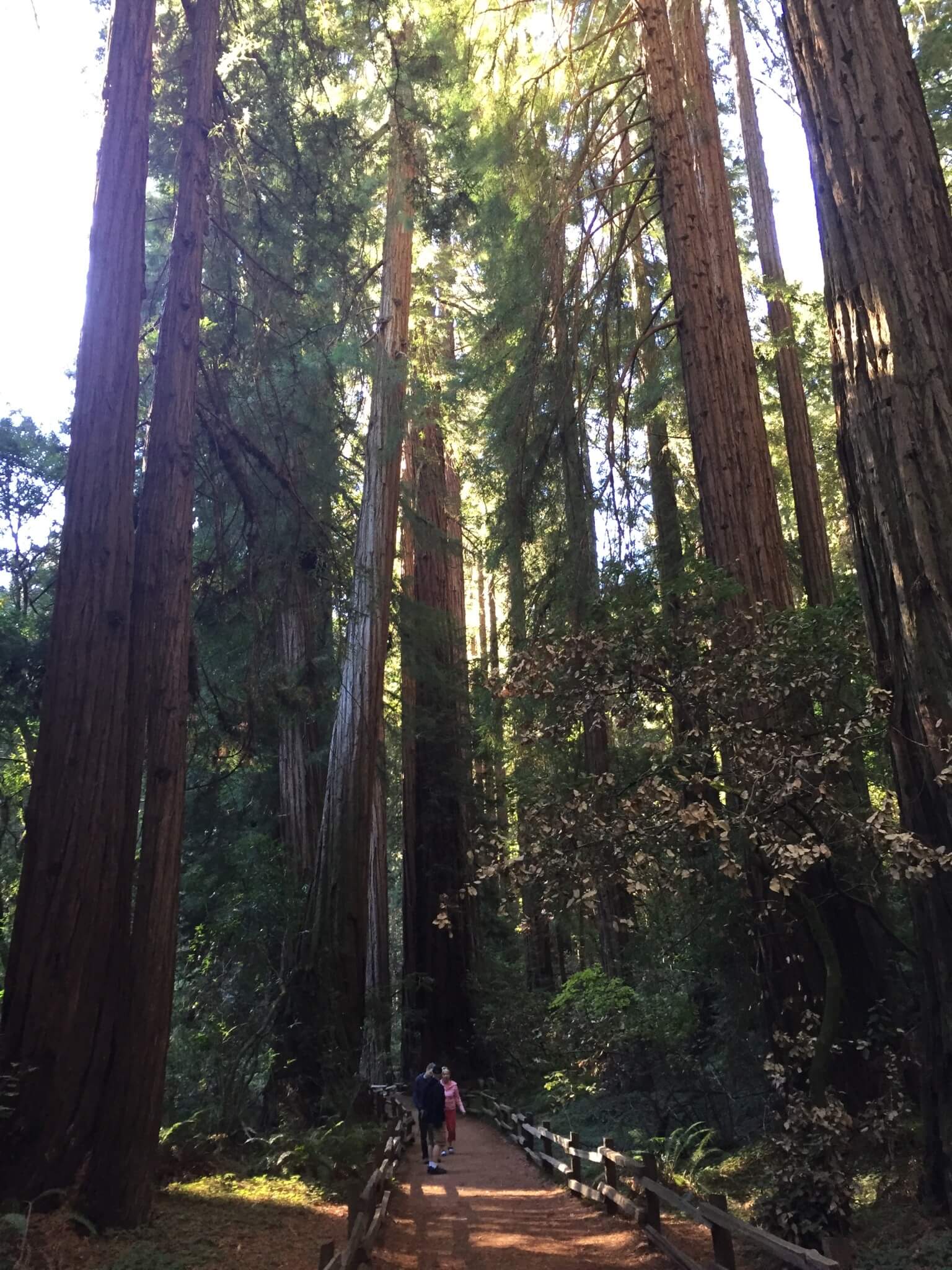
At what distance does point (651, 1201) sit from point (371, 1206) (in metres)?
2.17

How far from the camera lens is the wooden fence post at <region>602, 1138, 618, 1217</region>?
8.15 metres

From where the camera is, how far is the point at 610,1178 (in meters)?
8.40

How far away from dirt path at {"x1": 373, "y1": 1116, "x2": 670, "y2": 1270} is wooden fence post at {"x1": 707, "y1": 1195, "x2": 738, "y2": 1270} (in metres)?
1.15

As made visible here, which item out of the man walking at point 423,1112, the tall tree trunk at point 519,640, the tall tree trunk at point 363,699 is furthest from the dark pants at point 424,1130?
the tall tree trunk at point 519,640

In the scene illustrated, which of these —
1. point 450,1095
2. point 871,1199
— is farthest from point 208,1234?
point 450,1095

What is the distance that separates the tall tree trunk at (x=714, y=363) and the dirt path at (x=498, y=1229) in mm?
5190

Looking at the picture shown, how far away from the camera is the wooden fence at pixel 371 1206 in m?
5.02

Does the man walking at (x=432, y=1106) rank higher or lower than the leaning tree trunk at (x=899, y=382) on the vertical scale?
lower

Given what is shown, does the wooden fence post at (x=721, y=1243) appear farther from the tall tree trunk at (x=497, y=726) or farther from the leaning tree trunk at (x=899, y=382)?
the tall tree trunk at (x=497, y=726)

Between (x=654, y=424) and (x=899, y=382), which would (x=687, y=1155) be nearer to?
(x=899, y=382)

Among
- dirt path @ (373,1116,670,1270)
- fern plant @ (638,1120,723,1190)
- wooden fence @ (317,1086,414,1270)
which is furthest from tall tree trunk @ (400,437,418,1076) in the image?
fern plant @ (638,1120,723,1190)

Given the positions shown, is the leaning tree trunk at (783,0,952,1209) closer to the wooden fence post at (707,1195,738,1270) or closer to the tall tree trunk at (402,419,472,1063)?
the wooden fence post at (707,1195,738,1270)

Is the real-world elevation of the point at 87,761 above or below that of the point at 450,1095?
above

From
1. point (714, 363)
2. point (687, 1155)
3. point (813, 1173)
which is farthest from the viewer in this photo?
point (687, 1155)
